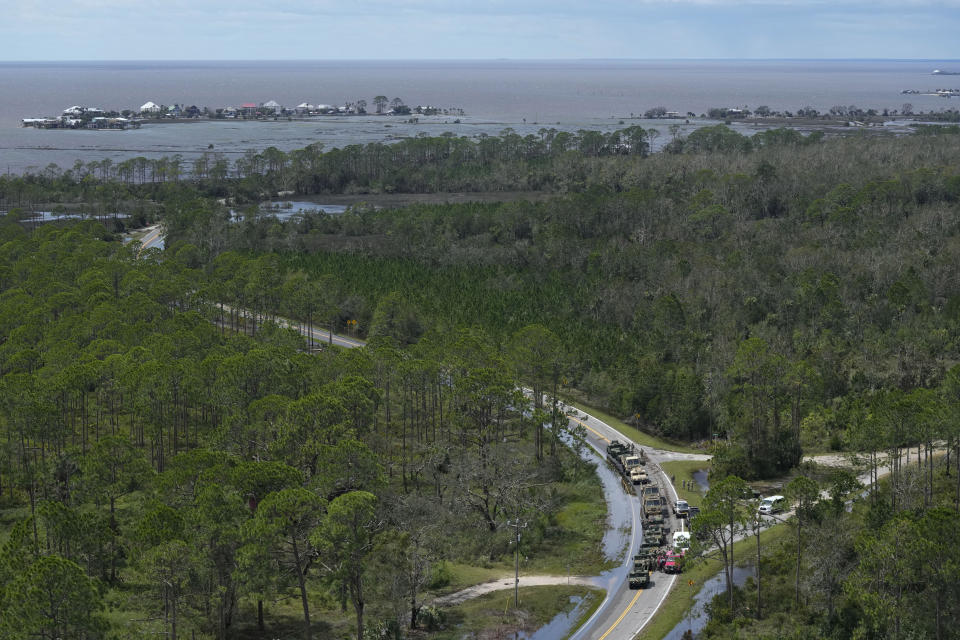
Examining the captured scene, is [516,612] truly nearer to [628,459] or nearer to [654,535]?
[654,535]

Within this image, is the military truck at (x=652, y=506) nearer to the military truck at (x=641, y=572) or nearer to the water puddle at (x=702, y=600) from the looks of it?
the military truck at (x=641, y=572)

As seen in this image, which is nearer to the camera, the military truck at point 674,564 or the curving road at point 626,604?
the curving road at point 626,604

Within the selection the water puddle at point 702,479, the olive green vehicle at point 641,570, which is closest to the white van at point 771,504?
the water puddle at point 702,479

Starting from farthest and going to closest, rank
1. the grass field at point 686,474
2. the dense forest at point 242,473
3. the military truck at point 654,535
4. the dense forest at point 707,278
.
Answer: the dense forest at point 707,278, the grass field at point 686,474, the military truck at point 654,535, the dense forest at point 242,473

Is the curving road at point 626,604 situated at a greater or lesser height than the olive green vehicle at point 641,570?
lesser

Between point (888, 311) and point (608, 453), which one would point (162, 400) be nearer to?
point (608, 453)

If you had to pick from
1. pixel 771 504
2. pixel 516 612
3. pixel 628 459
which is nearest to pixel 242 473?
pixel 516 612

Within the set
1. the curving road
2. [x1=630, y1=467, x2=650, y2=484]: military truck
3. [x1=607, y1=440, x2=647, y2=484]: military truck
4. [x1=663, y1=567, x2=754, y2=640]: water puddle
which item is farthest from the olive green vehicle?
[x1=607, y1=440, x2=647, y2=484]: military truck
